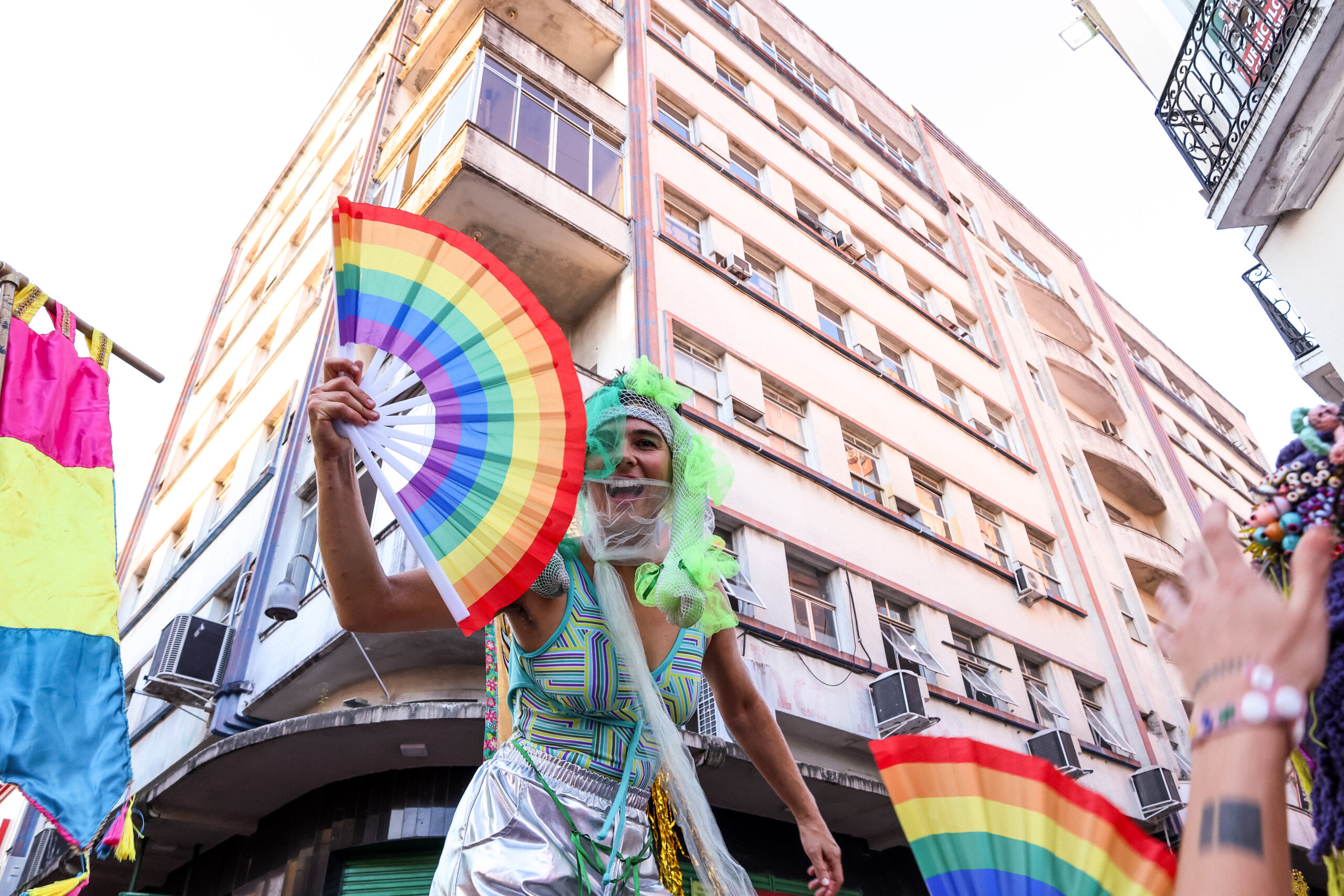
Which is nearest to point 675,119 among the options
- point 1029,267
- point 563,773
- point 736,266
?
point 736,266

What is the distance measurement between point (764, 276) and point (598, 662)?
49.6 feet

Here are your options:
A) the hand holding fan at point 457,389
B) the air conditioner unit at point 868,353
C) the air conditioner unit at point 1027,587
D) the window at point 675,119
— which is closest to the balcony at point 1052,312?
the air conditioner unit at point 868,353

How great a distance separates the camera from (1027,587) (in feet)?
50.9

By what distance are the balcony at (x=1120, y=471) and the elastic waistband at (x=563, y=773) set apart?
852 inches

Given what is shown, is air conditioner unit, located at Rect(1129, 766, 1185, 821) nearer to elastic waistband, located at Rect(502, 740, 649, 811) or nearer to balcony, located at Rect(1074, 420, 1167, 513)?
balcony, located at Rect(1074, 420, 1167, 513)

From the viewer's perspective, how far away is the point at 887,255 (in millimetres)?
20594

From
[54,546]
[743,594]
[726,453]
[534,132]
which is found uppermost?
[534,132]

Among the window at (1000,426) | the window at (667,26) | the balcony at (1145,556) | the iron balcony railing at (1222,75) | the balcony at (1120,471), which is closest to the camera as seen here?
the iron balcony railing at (1222,75)

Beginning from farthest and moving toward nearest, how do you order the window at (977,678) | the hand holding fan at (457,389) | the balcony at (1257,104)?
the window at (977,678) → the balcony at (1257,104) → the hand holding fan at (457,389)

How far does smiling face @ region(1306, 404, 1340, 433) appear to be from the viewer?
1.41 meters

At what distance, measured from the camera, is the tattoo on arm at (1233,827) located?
37.6 inches

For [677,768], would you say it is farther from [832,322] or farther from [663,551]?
[832,322]

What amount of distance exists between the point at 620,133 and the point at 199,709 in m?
10.6

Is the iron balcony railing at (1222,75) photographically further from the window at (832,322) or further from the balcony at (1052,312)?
the balcony at (1052,312)
